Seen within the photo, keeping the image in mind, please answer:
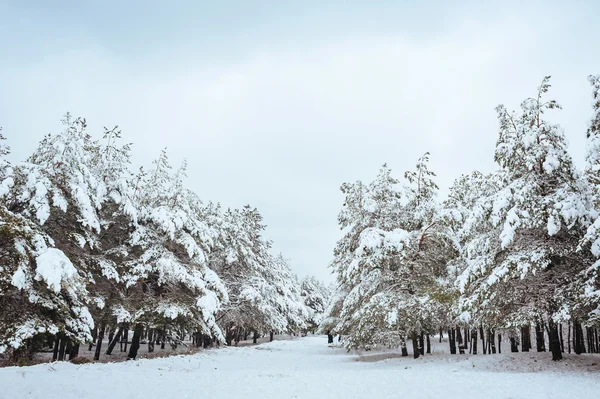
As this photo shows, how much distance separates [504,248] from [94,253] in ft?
59.4

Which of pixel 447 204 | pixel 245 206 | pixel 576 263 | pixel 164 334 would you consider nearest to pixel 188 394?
pixel 164 334

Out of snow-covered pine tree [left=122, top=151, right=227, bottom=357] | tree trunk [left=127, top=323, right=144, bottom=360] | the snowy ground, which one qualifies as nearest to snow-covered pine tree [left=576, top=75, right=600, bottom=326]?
the snowy ground

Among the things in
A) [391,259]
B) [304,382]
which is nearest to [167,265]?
[304,382]

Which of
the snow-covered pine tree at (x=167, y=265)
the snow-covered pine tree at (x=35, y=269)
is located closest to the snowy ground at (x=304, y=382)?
the snow-covered pine tree at (x=35, y=269)

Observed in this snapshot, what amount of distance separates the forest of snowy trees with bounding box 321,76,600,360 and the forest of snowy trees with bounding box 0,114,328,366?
28.8ft

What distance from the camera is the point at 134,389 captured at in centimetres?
864

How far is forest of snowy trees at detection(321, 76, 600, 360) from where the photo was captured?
11906mm

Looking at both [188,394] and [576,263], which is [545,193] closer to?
[576,263]

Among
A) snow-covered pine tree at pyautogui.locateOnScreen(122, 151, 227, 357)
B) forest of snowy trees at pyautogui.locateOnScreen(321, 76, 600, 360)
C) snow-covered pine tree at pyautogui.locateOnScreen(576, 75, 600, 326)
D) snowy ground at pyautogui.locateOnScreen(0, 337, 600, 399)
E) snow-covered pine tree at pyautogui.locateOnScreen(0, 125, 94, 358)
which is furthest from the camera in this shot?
snow-covered pine tree at pyautogui.locateOnScreen(122, 151, 227, 357)

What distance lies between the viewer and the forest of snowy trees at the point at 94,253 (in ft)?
36.4

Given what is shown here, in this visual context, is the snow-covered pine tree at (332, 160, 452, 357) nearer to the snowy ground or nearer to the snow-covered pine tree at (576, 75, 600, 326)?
the snowy ground

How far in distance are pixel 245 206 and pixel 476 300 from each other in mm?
21266

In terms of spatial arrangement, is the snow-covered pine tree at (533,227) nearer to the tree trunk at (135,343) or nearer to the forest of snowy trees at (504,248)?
the forest of snowy trees at (504,248)

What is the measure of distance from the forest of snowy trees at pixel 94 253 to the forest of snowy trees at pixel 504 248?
28.8 feet
